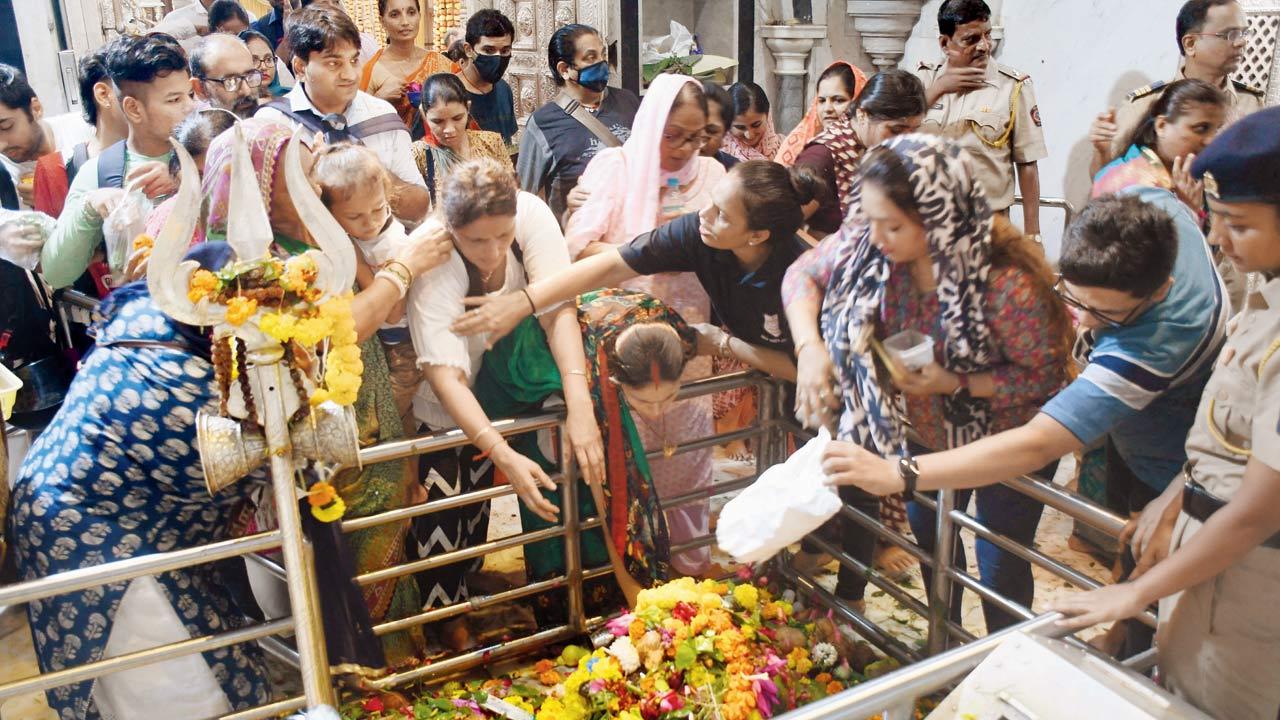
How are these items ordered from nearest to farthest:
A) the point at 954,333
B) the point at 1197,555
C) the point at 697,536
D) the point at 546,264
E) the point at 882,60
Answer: the point at 1197,555
the point at 954,333
the point at 882,60
the point at 546,264
the point at 697,536

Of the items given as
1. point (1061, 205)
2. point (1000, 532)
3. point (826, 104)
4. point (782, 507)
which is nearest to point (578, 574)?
point (782, 507)

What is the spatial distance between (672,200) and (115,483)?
3.84 feet

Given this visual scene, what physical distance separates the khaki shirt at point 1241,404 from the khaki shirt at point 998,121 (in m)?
0.40

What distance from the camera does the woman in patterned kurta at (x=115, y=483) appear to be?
1.70 metres

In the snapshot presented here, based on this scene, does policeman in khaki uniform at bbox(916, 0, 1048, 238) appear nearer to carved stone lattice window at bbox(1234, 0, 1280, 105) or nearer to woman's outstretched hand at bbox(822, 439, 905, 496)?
carved stone lattice window at bbox(1234, 0, 1280, 105)

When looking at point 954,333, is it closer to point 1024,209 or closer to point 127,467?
point 1024,209

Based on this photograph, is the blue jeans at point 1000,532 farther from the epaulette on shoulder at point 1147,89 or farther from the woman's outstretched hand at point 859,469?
the epaulette on shoulder at point 1147,89

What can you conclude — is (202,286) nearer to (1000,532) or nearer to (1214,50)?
(1000,532)

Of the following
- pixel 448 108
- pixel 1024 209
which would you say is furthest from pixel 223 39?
pixel 1024 209

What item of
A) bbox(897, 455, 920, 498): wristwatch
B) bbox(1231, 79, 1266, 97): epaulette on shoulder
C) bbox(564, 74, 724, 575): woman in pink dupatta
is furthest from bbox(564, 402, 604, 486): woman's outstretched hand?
bbox(1231, 79, 1266, 97): epaulette on shoulder

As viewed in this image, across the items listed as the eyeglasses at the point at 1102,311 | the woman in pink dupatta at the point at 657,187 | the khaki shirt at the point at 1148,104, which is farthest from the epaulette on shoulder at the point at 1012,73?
the woman in pink dupatta at the point at 657,187

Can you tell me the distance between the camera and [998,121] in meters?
1.67

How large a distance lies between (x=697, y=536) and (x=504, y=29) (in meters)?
1.39

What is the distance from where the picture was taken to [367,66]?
2217 millimetres
